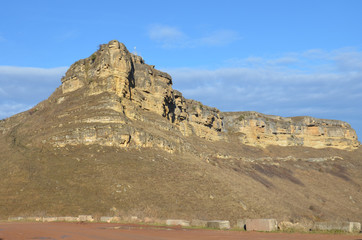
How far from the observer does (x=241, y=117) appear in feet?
311

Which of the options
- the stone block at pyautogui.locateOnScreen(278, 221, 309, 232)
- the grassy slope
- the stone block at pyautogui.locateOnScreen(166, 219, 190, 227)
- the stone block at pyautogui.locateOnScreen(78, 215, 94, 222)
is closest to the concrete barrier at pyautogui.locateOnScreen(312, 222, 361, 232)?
the stone block at pyautogui.locateOnScreen(278, 221, 309, 232)

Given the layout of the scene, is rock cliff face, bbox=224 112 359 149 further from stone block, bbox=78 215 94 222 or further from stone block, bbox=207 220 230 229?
stone block, bbox=207 220 230 229

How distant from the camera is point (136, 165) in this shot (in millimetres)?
39906

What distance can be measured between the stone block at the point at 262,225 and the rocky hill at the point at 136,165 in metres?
13.8

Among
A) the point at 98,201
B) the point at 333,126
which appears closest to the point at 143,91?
the point at 98,201

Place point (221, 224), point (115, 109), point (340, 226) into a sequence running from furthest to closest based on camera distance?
1. point (115, 109)
2. point (221, 224)
3. point (340, 226)

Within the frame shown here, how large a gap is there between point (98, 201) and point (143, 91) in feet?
90.7

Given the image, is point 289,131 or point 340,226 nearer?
point 340,226

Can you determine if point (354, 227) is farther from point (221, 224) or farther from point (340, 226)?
point (221, 224)

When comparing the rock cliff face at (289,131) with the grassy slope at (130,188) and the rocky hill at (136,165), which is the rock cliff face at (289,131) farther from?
the grassy slope at (130,188)

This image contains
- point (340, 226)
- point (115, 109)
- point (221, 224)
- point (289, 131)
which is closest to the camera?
point (340, 226)

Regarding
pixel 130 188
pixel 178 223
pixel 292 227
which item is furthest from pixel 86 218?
pixel 292 227

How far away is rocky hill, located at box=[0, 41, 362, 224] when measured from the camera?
34.2m

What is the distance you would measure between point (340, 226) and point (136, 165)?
86.1ft
